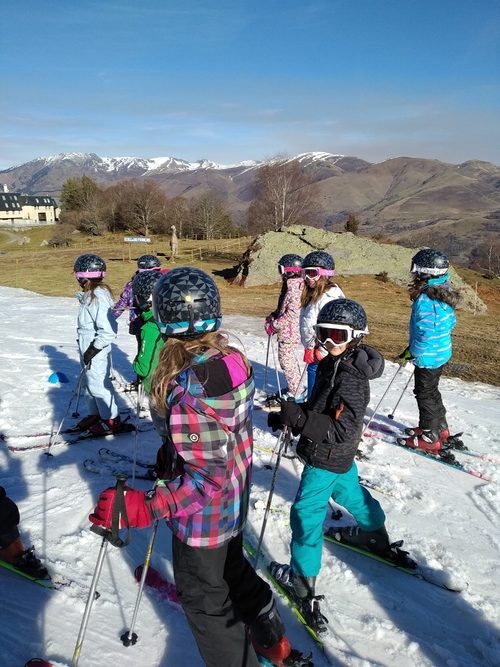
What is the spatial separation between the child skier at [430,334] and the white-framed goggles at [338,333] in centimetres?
230

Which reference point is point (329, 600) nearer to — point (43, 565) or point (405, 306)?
point (43, 565)

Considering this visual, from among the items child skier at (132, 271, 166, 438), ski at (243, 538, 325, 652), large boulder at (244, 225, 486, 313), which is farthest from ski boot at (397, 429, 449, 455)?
large boulder at (244, 225, 486, 313)

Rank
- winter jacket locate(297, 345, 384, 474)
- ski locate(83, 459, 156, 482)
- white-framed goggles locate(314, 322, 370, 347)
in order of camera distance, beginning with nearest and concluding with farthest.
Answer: winter jacket locate(297, 345, 384, 474)
white-framed goggles locate(314, 322, 370, 347)
ski locate(83, 459, 156, 482)

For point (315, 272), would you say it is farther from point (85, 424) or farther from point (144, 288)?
point (85, 424)

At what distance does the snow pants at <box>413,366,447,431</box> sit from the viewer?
5.43m

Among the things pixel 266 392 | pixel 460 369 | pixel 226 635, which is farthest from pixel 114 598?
pixel 460 369

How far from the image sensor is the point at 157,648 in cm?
271

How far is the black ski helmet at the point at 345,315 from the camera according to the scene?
3.26 metres

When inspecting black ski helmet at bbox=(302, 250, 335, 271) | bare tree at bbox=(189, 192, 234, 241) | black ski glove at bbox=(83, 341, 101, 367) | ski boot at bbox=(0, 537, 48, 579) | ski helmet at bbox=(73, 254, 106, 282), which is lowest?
ski boot at bbox=(0, 537, 48, 579)

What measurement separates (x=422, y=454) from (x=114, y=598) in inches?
153

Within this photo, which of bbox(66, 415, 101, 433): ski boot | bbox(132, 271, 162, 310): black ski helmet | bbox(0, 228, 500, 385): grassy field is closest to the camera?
bbox(132, 271, 162, 310): black ski helmet

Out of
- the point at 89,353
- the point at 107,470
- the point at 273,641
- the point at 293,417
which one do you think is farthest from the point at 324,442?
the point at 89,353

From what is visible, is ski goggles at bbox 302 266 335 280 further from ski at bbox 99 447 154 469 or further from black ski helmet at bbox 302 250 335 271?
ski at bbox 99 447 154 469

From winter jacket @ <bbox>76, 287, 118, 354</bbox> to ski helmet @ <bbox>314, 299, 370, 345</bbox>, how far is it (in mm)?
2937
